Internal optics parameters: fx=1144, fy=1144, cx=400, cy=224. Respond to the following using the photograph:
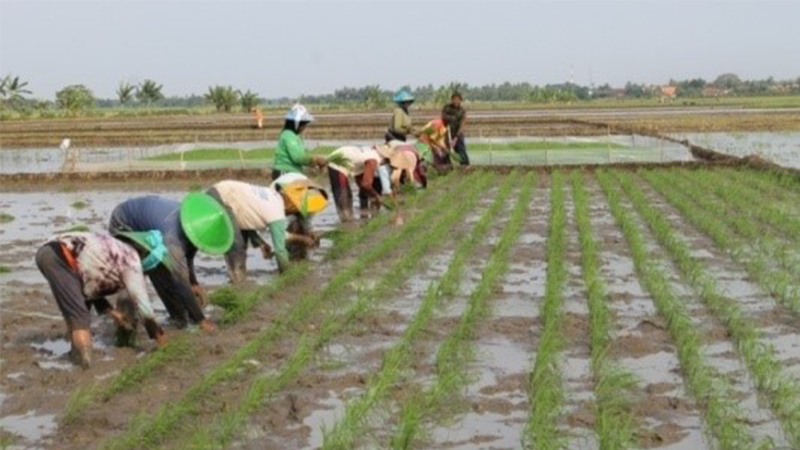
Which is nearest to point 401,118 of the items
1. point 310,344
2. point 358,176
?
point 358,176

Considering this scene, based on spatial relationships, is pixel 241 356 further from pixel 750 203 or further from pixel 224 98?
pixel 224 98

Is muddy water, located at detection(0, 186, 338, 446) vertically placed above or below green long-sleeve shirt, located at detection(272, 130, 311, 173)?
below

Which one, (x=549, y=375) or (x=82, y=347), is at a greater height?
(x=82, y=347)

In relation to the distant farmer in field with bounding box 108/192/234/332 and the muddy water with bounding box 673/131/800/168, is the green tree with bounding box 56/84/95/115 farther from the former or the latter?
the distant farmer in field with bounding box 108/192/234/332

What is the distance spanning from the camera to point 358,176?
10.5 m

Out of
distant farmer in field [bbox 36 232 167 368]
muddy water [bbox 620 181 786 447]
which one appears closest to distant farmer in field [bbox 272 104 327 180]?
muddy water [bbox 620 181 786 447]

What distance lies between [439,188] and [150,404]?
30.8 ft

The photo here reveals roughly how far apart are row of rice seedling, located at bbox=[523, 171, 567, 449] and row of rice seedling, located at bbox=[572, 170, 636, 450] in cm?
15

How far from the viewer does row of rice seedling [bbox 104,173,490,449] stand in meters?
4.01

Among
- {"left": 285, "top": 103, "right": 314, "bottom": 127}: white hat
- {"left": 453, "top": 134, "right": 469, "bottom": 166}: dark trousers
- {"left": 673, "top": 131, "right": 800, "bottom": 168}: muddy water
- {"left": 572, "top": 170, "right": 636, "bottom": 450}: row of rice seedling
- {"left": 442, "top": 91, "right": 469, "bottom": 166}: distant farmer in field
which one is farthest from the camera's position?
{"left": 673, "top": 131, "right": 800, "bottom": 168}: muddy water

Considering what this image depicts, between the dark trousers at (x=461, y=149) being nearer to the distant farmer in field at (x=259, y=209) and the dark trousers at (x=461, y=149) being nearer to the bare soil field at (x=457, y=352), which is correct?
the bare soil field at (x=457, y=352)

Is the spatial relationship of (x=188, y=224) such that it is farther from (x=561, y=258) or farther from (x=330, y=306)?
(x=561, y=258)

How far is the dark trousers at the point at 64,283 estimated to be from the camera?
512cm

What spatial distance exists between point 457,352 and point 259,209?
2025 millimetres
